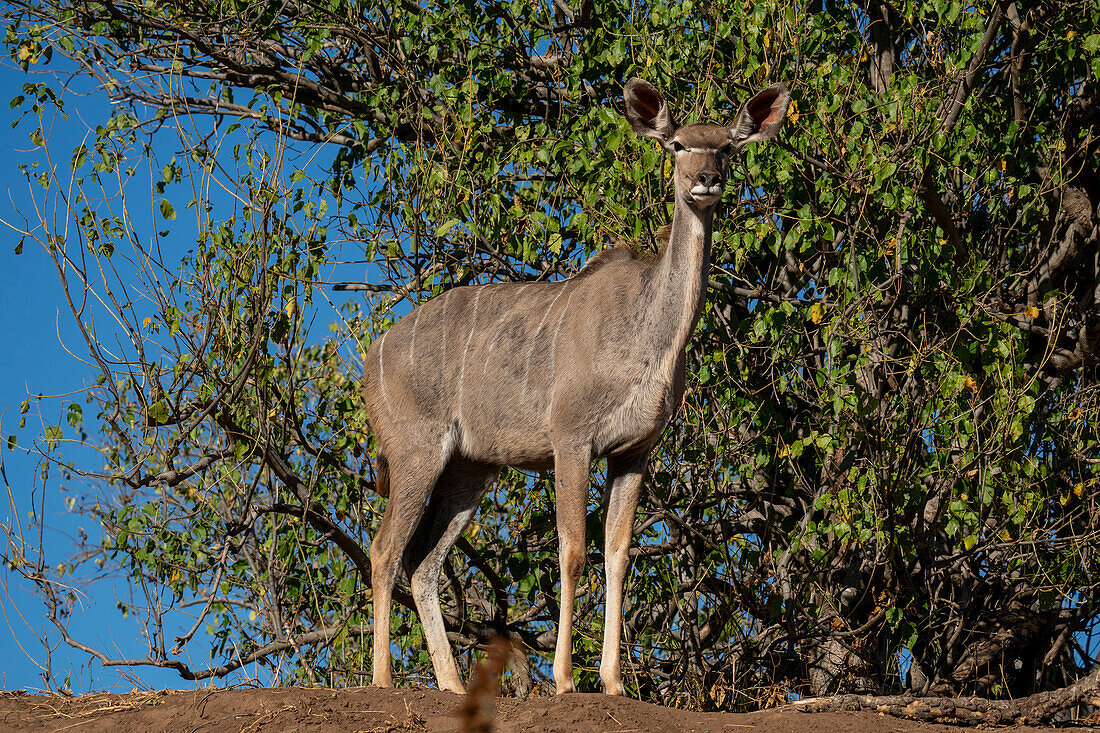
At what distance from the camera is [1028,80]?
8.56m

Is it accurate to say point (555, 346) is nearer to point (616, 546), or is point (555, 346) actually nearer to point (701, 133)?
point (616, 546)

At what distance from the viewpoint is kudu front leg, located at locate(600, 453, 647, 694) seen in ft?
18.6

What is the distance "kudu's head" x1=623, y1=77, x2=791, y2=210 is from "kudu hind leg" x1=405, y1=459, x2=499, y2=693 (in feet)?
6.79

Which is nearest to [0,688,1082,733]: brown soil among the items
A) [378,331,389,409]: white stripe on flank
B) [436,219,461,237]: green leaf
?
[378,331,389,409]: white stripe on flank

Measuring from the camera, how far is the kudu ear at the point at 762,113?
615 centimetres

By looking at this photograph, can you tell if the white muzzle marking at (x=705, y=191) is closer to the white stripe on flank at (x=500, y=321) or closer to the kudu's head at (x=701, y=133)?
the kudu's head at (x=701, y=133)

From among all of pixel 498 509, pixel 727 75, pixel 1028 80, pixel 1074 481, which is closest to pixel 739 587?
pixel 498 509

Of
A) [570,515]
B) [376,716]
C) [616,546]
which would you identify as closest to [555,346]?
[570,515]

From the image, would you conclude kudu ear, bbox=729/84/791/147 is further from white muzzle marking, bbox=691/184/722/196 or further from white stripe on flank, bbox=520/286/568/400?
white stripe on flank, bbox=520/286/568/400

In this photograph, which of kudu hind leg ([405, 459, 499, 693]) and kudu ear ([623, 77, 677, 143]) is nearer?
kudu ear ([623, 77, 677, 143])

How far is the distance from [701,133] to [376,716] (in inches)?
125

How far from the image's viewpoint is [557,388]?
6.02 metres

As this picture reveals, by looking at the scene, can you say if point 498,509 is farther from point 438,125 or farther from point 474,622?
point 438,125

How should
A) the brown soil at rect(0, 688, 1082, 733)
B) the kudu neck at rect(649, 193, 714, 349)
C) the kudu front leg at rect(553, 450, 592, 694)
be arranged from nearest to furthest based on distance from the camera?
1. the brown soil at rect(0, 688, 1082, 733)
2. the kudu front leg at rect(553, 450, 592, 694)
3. the kudu neck at rect(649, 193, 714, 349)
